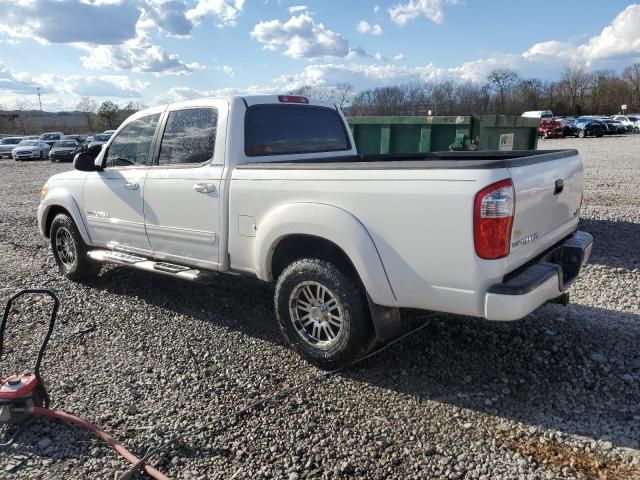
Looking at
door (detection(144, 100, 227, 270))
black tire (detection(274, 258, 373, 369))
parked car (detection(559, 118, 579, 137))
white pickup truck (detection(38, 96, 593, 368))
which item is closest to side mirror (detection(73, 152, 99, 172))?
white pickup truck (detection(38, 96, 593, 368))

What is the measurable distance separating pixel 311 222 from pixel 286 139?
1464mm

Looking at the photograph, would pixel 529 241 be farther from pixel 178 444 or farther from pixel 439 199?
pixel 178 444

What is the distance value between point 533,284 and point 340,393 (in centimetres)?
148

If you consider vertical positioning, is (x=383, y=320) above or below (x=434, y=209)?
below

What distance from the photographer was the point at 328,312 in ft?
12.7

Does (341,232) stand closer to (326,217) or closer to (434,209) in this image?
(326,217)

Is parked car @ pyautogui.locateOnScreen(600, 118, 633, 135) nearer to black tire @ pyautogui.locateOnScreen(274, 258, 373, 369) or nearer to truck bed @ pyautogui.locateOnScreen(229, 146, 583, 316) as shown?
truck bed @ pyautogui.locateOnScreen(229, 146, 583, 316)

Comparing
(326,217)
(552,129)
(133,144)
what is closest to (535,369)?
(326,217)

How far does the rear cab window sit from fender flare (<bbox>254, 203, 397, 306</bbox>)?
925mm

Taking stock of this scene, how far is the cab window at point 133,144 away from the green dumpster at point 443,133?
379cm

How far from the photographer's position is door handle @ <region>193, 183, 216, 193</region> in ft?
14.3

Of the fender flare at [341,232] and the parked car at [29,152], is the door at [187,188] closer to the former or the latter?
the fender flare at [341,232]

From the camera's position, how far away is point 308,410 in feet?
11.3

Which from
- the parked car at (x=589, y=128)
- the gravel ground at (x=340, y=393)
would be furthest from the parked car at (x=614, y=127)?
the gravel ground at (x=340, y=393)
